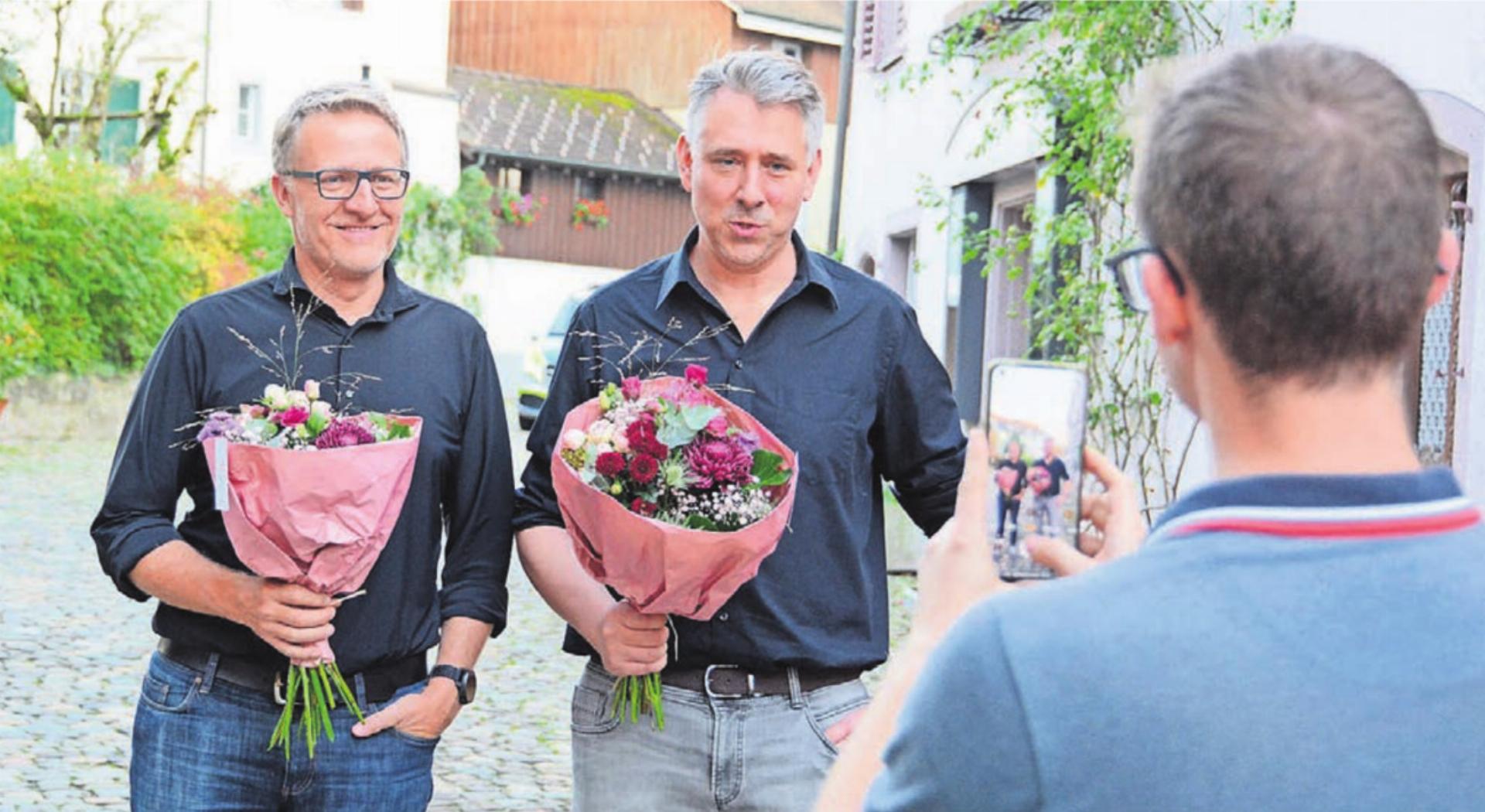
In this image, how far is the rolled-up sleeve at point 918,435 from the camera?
3633mm

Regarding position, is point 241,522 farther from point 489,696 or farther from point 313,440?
point 489,696

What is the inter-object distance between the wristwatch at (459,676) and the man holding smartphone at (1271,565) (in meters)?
2.12

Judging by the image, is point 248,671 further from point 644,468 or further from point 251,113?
point 251,113

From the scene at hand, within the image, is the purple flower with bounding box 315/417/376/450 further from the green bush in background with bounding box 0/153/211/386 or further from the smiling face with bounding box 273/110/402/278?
the green bush in background with bounding box 0/153/211/386

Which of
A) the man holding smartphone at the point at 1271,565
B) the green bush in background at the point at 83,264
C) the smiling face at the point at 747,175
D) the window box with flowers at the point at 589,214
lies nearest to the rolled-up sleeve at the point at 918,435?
the smiling face at the point at 747,175

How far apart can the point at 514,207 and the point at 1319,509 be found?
39300mm

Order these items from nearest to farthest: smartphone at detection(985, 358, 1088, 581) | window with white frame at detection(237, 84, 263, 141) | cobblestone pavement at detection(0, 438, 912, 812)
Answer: smartphone at detection(985, 358, 1088, 581) → cobblestone pavement at detection(0, 438, 912, 812) → window with white frame at detection(237, 84, 263, 141)

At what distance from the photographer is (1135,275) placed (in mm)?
Result: 1640

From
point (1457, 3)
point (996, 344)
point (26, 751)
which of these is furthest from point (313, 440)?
point (996, 344)

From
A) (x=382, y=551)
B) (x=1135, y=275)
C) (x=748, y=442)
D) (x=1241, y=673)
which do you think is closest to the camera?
(x=1241, y=673)

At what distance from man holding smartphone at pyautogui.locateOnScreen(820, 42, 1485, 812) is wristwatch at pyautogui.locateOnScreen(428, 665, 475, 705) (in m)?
2.12

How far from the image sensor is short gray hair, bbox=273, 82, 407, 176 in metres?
3.70

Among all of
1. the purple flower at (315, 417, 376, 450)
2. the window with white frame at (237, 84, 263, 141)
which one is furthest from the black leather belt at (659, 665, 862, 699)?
the window with white frame at (237, 84, 263, 141)

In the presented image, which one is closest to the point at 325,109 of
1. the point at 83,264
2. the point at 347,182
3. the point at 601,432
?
the point at 347,182
